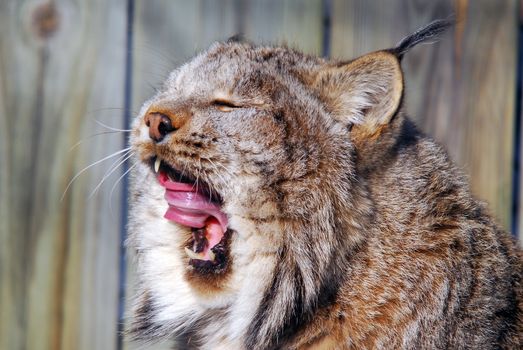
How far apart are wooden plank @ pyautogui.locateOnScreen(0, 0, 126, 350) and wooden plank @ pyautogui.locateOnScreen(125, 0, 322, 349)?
0.08 metres

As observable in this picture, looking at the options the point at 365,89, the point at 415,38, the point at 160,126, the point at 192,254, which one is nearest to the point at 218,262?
the point at 192,254

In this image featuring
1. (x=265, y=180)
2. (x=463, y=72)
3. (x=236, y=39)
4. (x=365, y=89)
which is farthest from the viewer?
(x=463, y=72)

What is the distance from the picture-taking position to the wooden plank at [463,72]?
146 inches

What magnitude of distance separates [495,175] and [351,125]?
3.88ft

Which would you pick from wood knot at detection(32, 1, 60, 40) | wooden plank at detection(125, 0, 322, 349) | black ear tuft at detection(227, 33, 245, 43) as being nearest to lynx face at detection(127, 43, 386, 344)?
black ear tuft at detection(227, 33, 245, 43)

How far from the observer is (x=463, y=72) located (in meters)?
3.80

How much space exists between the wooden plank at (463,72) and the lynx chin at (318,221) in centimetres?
79

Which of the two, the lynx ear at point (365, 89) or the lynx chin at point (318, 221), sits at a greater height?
the lynx ear at point (365, 89)

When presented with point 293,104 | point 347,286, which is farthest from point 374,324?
point 293,104

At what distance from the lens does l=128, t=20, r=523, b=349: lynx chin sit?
2752 mm

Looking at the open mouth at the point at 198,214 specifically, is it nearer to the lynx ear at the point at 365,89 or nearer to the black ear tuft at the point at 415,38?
the lynx ear at the point at 365,89

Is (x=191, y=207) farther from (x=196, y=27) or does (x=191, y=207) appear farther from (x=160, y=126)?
(x=196, y=27)

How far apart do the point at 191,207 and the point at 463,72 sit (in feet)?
4.81

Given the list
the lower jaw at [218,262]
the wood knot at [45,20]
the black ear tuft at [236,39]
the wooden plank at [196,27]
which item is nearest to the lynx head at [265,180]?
the lower jaw at [218,262]
